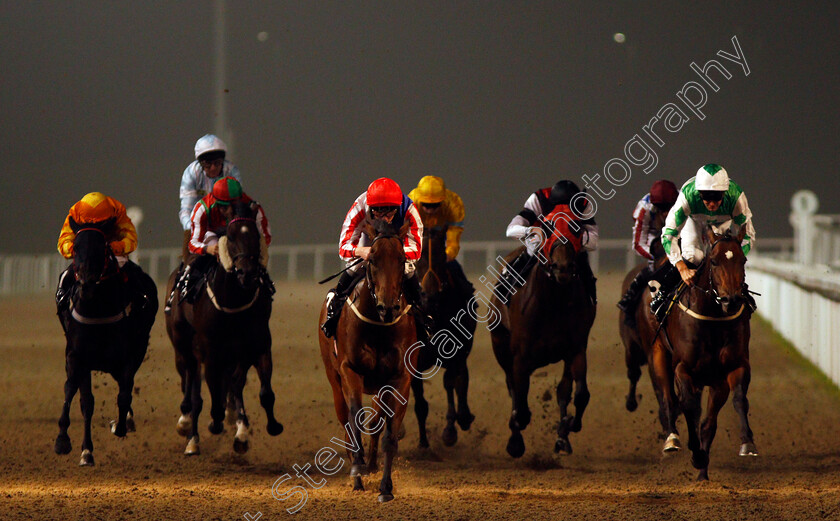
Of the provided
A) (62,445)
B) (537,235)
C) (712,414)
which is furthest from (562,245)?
(62,445)

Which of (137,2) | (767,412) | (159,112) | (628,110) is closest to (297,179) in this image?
(159,112)

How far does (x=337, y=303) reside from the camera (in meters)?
6.12

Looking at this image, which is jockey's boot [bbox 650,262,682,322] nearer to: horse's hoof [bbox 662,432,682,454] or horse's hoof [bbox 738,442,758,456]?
horse's hoof [bbox 662,432,682,454]

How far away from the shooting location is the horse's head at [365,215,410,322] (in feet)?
17.5

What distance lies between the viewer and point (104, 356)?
6859 millimetres

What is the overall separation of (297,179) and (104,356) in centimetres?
2272

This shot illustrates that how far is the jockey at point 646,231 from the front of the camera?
777 centimetres

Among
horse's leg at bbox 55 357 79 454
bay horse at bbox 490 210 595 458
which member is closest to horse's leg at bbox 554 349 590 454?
bay horse at bbox 490 210 595 458

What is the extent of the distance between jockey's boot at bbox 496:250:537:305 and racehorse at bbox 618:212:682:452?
2.72ft

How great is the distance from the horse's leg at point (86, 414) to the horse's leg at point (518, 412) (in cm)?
271

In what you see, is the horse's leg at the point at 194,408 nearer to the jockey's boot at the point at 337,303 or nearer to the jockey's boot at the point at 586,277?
the jockey's boot at the point at 337,303

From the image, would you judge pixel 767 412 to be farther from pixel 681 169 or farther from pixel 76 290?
pixel 681 169

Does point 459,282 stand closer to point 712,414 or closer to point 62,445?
point 712,414

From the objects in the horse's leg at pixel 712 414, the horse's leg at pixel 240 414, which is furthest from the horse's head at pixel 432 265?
the horse's leg at pixel 712 414
